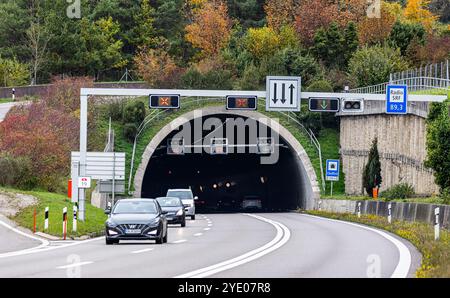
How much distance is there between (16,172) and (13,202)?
7863 mm

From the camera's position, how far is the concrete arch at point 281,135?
7681 cm

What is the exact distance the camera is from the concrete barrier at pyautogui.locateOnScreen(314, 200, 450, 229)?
3628cm

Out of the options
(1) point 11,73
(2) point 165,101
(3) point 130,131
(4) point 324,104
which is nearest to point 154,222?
(2) point 165,101

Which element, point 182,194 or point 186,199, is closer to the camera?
Result: point 186,199

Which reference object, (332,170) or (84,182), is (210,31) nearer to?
(332,170)

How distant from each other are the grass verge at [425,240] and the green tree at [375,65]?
3335 centimetres

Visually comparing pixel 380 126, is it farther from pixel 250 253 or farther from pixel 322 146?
pixel 250 253

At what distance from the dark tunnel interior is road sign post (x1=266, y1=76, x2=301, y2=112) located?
34.0 meters

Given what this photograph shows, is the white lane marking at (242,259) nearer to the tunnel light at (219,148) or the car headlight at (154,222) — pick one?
the car headlight at (154,222)

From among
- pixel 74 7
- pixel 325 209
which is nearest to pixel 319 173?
pixel 325 209

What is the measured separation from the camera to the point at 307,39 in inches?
4183

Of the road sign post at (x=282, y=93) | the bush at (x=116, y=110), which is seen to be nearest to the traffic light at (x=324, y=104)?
the road sign post at (x=282, y=93)

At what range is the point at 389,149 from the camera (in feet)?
221

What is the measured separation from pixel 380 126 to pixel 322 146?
12.4 m
